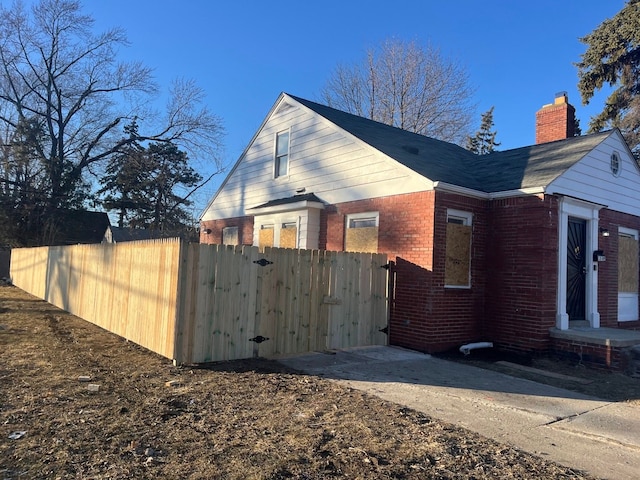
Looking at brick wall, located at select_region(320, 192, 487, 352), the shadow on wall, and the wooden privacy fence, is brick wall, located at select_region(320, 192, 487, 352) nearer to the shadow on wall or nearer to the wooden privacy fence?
the shadow on wall

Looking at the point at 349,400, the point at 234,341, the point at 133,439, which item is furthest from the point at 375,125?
the point at 133,439

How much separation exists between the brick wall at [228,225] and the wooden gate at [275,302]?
6.29 metres

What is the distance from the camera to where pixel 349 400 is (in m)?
5.30

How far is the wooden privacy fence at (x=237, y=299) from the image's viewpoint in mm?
6684

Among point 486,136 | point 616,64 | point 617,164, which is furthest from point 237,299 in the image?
point 486,136

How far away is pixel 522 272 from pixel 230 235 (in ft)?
32.3

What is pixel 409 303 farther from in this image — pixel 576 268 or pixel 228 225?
pixel 228 225

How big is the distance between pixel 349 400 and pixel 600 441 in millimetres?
2499

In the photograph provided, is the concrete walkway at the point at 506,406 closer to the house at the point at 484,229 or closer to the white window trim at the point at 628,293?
the house at the point at 484,229

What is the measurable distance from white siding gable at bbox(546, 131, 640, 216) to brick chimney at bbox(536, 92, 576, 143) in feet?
7.39

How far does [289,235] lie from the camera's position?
12266 millimetres

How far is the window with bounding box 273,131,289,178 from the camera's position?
531 inches

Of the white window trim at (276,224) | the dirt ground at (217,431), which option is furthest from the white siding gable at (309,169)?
the dirt ground at (217,431)

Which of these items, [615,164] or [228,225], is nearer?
[615,164]
